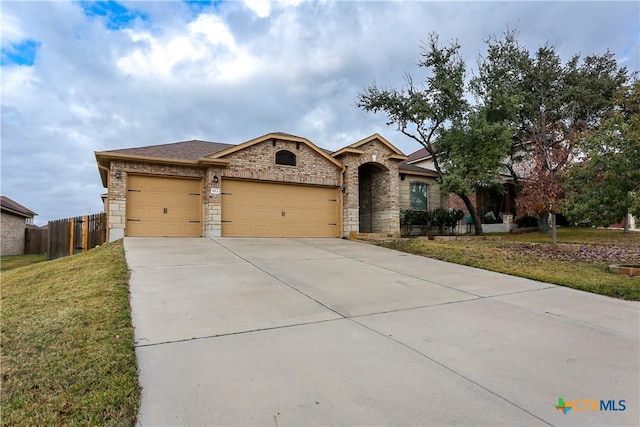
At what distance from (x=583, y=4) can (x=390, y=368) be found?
46.6ft

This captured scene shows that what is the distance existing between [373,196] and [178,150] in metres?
8.75

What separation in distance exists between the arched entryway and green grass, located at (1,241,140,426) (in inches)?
470

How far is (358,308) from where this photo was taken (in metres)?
4.87

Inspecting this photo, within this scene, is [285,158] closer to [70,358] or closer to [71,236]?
[71,236]

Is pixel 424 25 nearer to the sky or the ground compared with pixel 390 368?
nearer to the sky

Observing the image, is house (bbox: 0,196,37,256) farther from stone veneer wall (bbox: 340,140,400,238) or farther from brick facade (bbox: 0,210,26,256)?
stone veneer wall (bbox: 340,140,400,238)

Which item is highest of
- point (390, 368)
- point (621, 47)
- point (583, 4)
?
point (621, 47)

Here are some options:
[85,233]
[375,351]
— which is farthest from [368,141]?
[375,351]

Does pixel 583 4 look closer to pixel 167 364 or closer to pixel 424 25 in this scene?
pixel 424 25

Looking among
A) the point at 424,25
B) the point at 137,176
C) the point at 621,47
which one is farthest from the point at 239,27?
the point at 621,47

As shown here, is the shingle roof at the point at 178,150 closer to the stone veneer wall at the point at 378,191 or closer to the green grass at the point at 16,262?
the stone veneer wall at the point at 378,191

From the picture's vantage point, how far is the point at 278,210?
1396 centimetres

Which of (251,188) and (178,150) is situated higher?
(178,150)

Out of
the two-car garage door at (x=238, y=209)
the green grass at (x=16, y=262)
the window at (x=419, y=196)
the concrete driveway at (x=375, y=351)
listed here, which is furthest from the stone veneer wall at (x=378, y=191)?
the green grass at (x=16, y=262)
